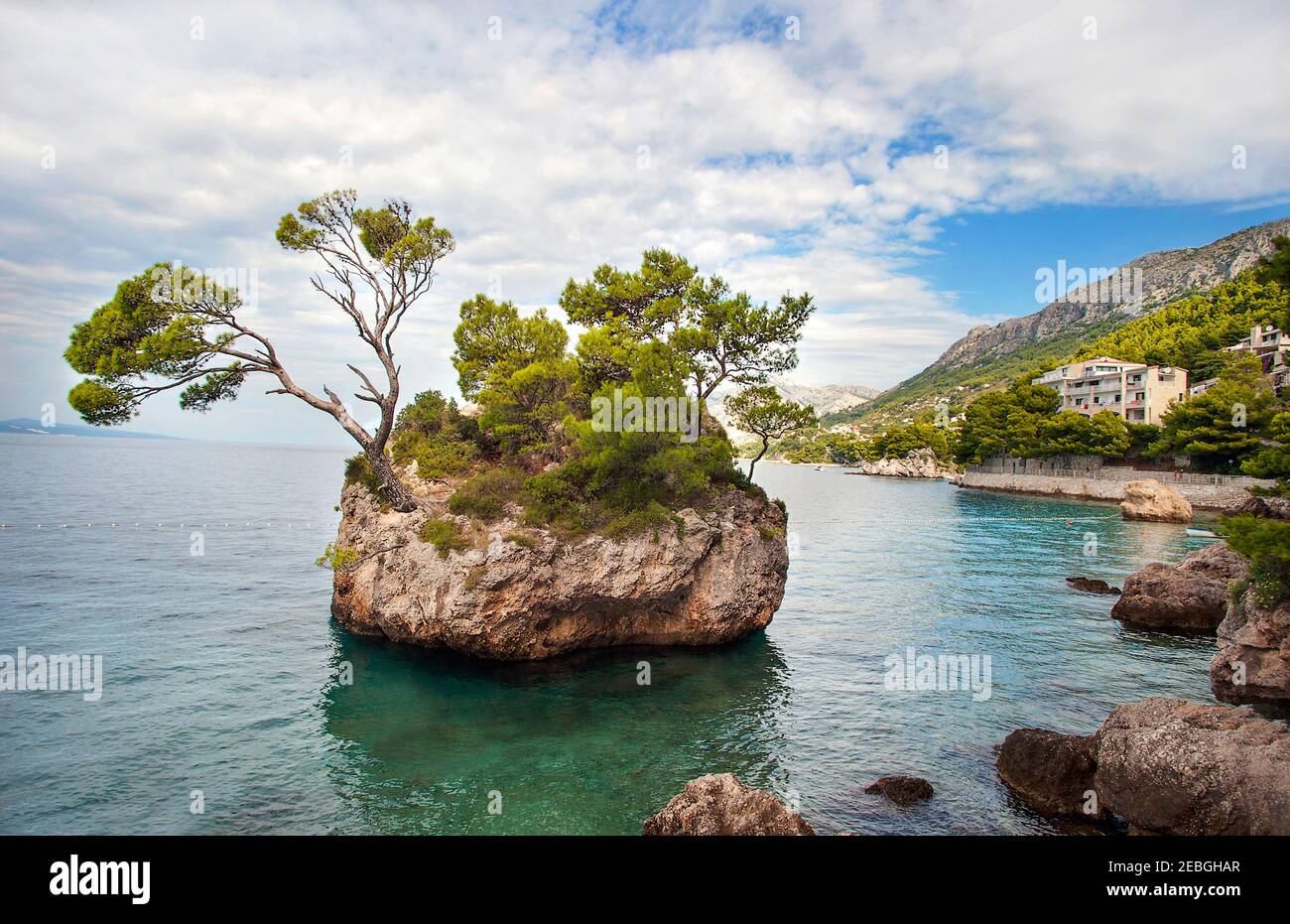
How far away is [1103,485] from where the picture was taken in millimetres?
85438

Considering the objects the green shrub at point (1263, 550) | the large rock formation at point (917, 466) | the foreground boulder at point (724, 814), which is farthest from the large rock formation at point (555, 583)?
the large rock formation at point (917, 466)

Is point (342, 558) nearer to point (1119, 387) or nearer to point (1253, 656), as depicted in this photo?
point (1253, 656)

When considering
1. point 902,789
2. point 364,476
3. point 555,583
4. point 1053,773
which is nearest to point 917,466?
point 364,476

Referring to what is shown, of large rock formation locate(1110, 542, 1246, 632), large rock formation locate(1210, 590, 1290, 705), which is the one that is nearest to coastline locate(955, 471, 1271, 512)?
large rock formation locate(1110, 542, 1246, 632)

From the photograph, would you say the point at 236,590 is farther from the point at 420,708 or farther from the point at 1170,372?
the point at 1170,372

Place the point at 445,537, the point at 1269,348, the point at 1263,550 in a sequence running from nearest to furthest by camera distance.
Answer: the point at 1263,550, the point at 445,537, the point at 1269,348

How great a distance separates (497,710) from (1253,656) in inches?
868

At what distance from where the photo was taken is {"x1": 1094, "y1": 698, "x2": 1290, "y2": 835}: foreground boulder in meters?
12.4

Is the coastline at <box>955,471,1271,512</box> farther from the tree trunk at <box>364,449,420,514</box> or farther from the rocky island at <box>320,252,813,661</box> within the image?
the tree trunk at <box>364,449,420,514</box>

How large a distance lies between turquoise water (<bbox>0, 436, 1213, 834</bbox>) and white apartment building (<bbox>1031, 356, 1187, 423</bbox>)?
71.1 metres

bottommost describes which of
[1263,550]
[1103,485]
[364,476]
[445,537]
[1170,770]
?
[1170,770]

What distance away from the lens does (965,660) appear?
26.4 metres
